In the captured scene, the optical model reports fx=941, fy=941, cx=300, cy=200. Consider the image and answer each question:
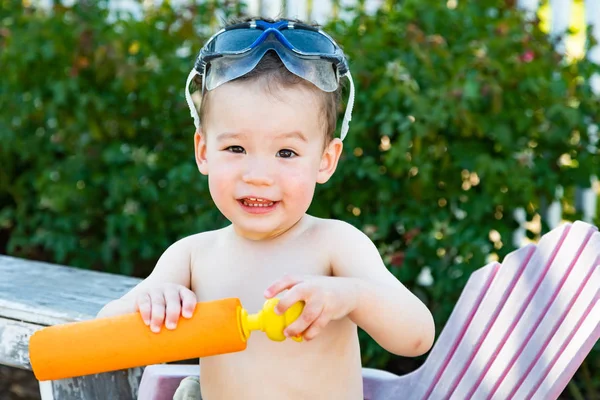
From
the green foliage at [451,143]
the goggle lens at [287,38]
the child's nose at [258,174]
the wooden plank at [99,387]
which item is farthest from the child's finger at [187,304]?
the green foliage at [451,143]

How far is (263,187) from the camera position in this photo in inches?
70.6

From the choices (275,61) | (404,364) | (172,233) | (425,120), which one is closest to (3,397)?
(172,233)

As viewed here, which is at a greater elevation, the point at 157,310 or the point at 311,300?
the point at 311,300

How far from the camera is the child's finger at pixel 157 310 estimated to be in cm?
161

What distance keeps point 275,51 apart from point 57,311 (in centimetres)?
96

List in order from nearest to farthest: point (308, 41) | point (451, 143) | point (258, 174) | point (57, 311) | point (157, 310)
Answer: point (157, 310) < point (258, 174) < point (308, 41) < point (57, 311) < point (451, 143)

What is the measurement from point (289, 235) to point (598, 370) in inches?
78.1

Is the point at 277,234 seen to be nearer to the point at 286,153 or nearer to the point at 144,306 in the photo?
the point at 286,153

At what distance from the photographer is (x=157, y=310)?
165cm

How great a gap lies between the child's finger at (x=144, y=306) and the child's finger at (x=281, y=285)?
0.23 m

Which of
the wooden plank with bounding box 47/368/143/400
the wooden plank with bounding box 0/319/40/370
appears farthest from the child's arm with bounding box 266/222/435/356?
the wooden plank with bounding box 0/319/40/370

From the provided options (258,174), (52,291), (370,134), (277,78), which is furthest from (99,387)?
(370,134)

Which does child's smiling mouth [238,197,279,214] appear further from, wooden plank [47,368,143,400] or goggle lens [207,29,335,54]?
wooden plank [47,368,143,400]

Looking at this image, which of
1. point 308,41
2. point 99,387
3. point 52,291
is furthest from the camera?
point 52,291
